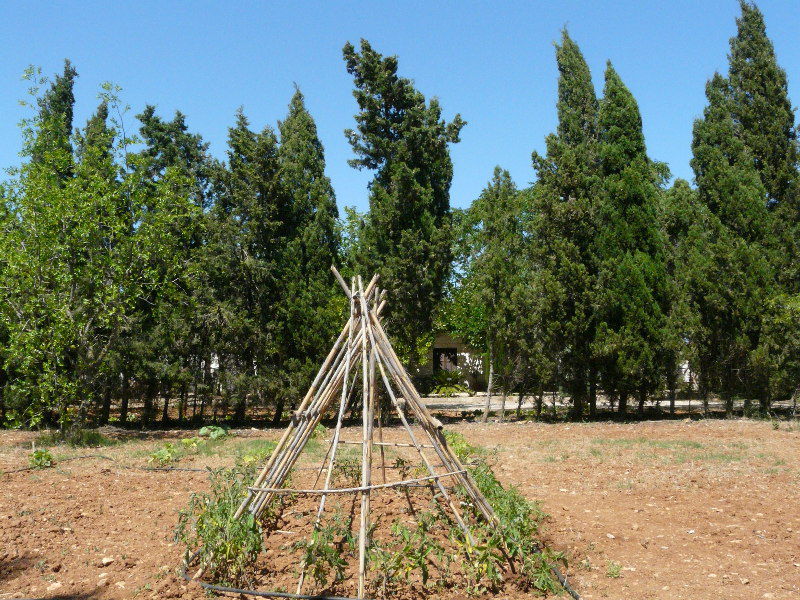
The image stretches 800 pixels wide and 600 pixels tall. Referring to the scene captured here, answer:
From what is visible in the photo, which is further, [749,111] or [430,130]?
[749,111]

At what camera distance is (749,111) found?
19906 mm

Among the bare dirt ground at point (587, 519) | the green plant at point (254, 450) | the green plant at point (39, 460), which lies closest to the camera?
the bare dirt ground at point (587, 519)

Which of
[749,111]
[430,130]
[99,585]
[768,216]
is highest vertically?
[749,111]

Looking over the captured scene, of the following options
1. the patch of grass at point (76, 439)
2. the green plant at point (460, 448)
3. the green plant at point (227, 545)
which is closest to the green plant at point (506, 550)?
the green plant at point (227, 545)

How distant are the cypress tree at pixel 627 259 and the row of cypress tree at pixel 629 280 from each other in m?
0.03

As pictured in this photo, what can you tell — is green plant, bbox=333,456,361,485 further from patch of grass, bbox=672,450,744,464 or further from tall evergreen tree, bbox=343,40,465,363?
tall evergreen tree, bbox=343,40,465,363

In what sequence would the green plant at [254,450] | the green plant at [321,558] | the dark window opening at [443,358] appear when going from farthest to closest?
the dark window opening at [443,358] < the green plant at [254,450] < the green plant at [321,558]

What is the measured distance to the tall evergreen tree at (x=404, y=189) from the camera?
57.3ft

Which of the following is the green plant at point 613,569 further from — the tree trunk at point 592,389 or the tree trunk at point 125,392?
the tree trunk at point 125,392

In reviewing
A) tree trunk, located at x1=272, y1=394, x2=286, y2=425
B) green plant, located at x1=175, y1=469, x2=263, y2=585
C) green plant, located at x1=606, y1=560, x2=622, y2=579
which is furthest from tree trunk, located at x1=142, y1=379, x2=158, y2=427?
green plant, located at x1=606, y1=560, x2=622, y2=579

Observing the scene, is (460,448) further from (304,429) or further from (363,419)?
(363,419)

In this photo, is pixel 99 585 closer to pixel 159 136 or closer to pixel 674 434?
pixel 674 434

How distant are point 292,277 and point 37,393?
21.3ft

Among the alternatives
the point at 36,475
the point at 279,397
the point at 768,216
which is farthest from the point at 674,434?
the point at 36,475
